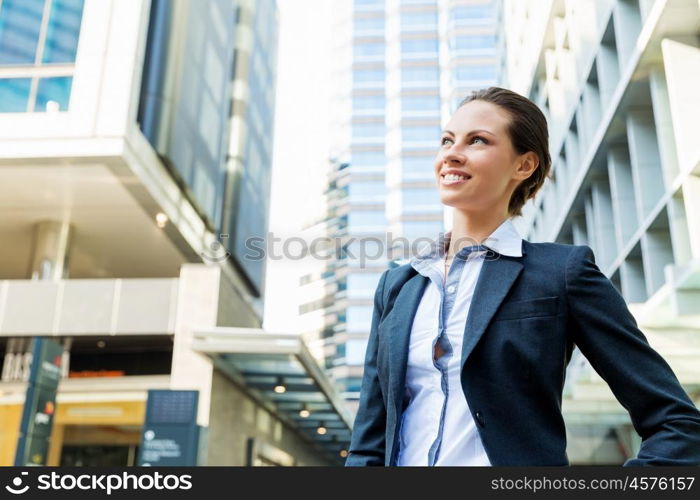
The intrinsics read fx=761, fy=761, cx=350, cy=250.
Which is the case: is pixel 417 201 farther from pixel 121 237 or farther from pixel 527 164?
pixel 527 164

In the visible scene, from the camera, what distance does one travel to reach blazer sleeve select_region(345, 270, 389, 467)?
179 centimetres

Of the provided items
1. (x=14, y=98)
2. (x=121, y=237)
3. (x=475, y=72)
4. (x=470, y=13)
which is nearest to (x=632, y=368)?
(x=14, y=98)

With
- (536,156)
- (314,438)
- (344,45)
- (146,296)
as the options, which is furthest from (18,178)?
(344,45)

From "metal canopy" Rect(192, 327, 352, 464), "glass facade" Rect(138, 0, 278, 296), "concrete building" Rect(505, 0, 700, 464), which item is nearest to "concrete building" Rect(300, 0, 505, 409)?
"glass facade" Rect(138, 0, 278, 296)

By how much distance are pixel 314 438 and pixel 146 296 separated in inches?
478

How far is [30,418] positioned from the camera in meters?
11.5

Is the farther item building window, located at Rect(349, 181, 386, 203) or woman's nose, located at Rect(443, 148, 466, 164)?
building window, located at Rect(349, 181, 386, 203)

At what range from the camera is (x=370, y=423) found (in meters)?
1.83

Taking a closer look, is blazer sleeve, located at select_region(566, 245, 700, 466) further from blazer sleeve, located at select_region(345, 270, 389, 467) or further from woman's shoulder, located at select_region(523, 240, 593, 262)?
blazer sleeve, located at select_region(345, 270, 389, 467)

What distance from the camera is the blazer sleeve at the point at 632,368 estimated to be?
1368 mm

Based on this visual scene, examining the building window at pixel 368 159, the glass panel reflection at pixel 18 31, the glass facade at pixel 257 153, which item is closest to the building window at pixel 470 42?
the building window at pixel 368 159

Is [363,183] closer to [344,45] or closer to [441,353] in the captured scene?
[344,45]

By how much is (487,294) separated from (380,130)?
297ft

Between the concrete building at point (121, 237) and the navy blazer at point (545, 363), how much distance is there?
41.3 ft
